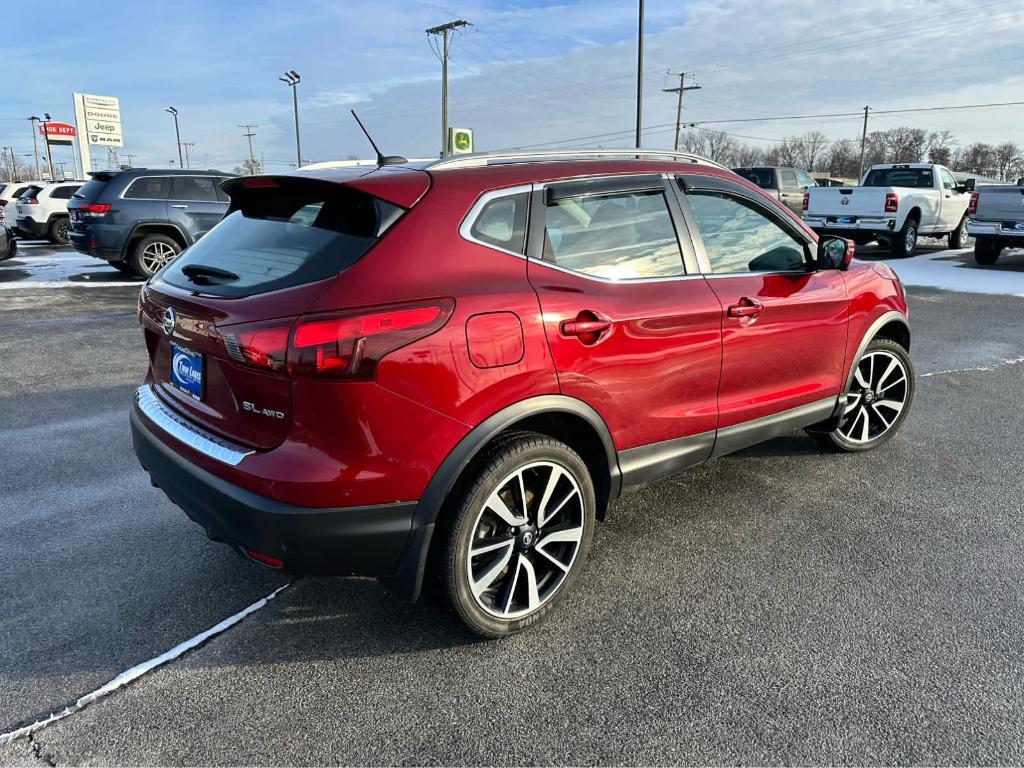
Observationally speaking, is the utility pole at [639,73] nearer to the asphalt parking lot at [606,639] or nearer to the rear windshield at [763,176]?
the rear windshield at [763,176]

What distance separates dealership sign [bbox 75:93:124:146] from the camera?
61.1 m

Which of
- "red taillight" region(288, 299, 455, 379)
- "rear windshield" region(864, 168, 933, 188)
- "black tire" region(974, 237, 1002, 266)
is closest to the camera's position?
"red taillight" region(288, 299, 455, 379)

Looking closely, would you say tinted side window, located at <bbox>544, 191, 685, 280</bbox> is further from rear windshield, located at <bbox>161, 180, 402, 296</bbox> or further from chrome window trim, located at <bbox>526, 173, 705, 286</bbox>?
rear windshield, located at <bbox>161, 180, 402, 296</bbox>

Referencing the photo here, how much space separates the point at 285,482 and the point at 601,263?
1.47 metres

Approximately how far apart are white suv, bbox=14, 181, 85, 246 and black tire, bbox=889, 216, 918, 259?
19.6 meters

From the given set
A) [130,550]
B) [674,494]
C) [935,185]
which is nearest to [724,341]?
[674,494]

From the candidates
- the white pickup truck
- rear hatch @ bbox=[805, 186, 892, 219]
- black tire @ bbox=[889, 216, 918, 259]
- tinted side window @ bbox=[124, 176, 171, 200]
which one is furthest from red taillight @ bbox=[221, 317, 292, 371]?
black tire @ bbox=[889, 216, 918, 259]

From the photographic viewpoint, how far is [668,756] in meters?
2.19

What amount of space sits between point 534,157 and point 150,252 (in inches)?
434

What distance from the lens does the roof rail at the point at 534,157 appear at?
2.84 m

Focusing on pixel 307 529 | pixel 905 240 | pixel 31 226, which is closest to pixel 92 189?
pixel 31 226

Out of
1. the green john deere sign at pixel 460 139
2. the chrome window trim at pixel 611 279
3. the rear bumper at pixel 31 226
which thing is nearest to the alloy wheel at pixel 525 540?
the chrome window trim at pixel 611 279

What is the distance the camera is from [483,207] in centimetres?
266

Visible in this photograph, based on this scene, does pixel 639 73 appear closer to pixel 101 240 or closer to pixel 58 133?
pixel 101 240
